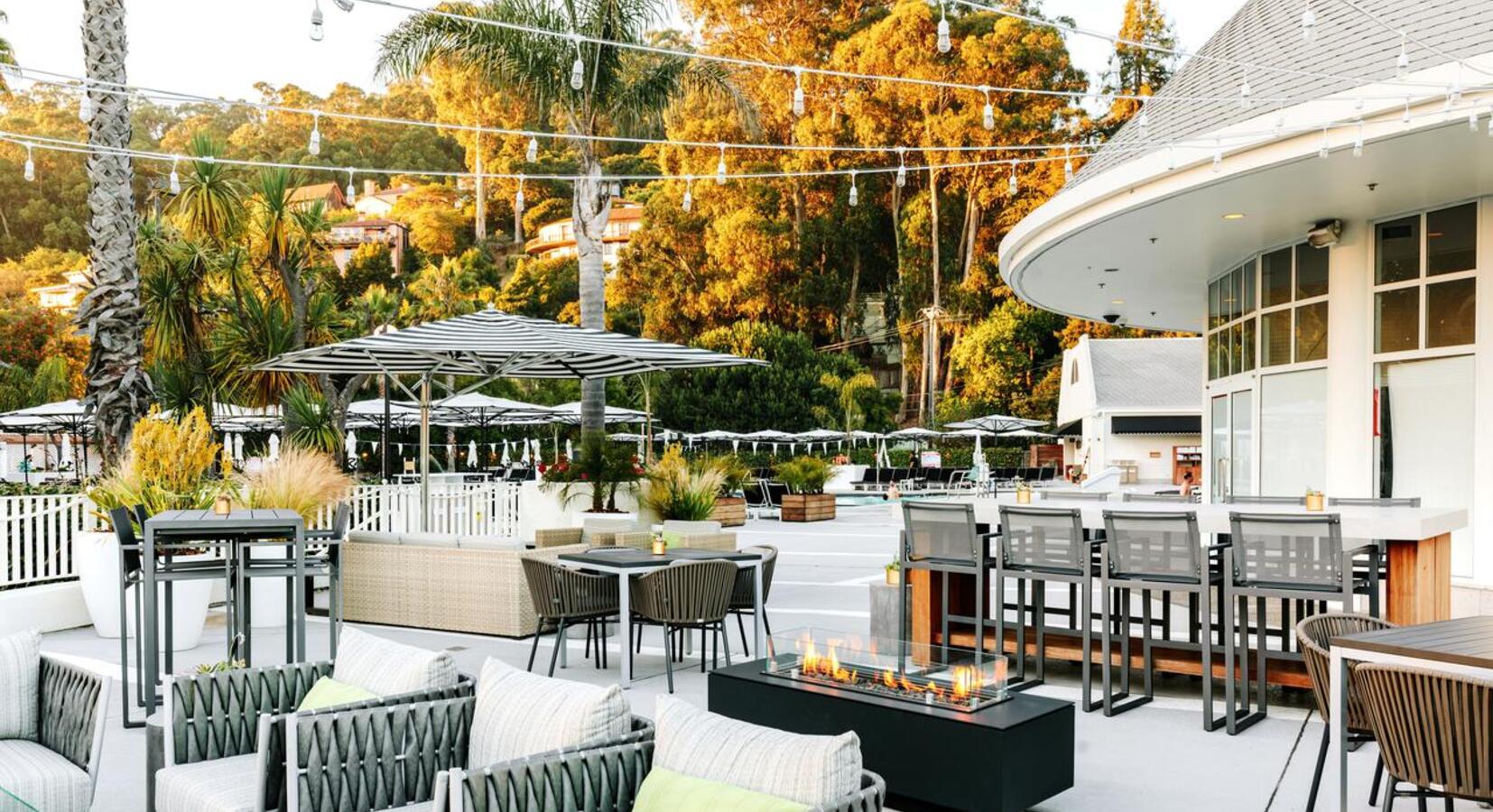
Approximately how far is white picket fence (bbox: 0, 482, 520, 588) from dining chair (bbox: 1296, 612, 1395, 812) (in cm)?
775

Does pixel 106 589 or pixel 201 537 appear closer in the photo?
pixel 201 537

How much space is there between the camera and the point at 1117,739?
18.3ft

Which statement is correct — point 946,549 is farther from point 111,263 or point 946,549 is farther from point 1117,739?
point 111,263

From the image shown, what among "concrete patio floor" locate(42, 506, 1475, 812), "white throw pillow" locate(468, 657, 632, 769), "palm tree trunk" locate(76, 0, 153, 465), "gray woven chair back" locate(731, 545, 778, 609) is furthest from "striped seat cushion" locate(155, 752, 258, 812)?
"palm tree trunk" locate(76, 0, 153, 465)

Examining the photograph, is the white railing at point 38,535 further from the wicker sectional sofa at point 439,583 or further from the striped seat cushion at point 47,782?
the striped seat cushion at point 47,782

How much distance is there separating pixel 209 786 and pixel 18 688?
3.98 ft

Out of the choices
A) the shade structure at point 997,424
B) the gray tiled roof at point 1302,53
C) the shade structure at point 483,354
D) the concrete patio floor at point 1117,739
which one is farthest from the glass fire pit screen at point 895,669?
the shade structure at point 997,424

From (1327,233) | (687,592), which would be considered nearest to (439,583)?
(687,592)

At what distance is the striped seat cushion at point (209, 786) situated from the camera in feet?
11.3

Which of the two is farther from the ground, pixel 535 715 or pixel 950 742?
pixel 535 715

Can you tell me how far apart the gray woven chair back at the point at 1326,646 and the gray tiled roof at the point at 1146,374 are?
2895 centimetres

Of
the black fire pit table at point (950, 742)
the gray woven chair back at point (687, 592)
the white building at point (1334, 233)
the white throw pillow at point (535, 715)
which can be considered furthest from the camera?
the white building at point (1334, 233)

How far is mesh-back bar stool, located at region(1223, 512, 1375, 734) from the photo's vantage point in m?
5.59

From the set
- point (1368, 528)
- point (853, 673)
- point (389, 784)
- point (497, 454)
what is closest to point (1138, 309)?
point (1368, 528)
